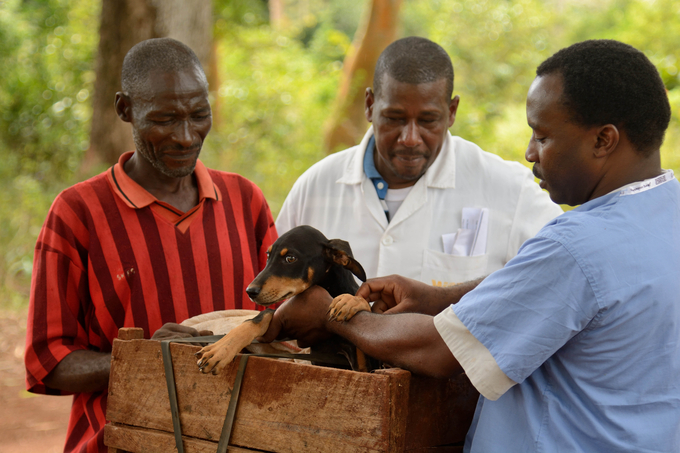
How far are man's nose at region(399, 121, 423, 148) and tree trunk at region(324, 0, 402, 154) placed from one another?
952 centimetres

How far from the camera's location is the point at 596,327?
171 centimetres

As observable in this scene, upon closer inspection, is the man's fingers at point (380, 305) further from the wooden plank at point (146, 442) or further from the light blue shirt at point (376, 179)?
the light blue shirt at point (376, 179)

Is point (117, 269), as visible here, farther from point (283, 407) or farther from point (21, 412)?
point (21, 412)

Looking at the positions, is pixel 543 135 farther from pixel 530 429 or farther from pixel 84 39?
pixel 84 39

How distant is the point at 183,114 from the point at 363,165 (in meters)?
1.09

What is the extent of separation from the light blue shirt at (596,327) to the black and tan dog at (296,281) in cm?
50

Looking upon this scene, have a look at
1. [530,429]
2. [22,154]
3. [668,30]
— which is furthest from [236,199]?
[668,30]

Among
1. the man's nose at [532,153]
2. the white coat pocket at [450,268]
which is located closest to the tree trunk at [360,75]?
the white coat pocket at [450,268]

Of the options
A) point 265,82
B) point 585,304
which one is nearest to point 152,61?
point 585,304

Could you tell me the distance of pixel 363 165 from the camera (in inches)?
135

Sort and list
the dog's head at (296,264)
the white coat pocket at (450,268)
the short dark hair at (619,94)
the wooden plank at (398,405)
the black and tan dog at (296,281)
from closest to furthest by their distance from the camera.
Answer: the wooden plank at (398,405) < the short dark hair at (619,94) < the black and tan dog at (296,281) < the dog's head at (296,264) < the white coat pocket at (450,268)

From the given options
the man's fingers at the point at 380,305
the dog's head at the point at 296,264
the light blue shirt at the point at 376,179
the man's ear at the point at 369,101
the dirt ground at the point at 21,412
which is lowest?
the dirt ground at the point at 21,412

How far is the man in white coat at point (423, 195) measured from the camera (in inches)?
123

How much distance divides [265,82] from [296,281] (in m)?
13.6
